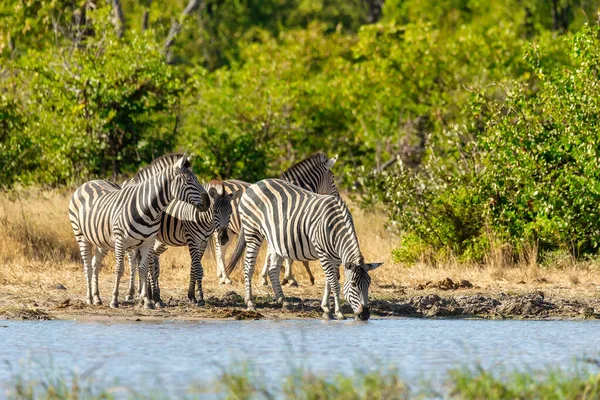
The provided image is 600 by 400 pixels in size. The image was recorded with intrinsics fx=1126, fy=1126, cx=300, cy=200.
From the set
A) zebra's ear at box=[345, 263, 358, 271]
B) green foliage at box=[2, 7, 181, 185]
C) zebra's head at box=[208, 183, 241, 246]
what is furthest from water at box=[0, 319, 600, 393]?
green foliage at box=[2, 7, 181, 185]

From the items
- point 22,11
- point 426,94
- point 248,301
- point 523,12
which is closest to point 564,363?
point 248,301

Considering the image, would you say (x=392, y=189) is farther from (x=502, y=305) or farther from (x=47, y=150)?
(x=47, y=150)

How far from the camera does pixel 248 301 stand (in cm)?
1301

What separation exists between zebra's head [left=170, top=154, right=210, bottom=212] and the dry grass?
6.92ft

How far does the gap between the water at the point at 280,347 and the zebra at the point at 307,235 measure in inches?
17.2

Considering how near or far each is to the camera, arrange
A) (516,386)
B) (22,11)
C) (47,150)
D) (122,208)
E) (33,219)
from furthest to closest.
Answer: (22,11), (47,150), (33,219), (122,208), (516,386)

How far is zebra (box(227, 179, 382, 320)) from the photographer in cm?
1153

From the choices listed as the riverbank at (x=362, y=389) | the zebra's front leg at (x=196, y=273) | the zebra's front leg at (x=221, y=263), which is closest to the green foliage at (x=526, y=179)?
the zebra's front leg at (x=221, y=263)

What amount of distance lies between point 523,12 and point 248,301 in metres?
29.7

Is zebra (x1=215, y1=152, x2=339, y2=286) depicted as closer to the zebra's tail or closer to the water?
the zebra's tail

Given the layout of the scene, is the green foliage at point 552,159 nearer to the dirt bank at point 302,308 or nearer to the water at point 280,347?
the dirt bank at point 302,308

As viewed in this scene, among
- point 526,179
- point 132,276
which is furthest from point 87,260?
point 526,179

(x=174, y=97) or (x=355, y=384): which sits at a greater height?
(x=174, y=97)

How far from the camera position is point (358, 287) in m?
11.4
